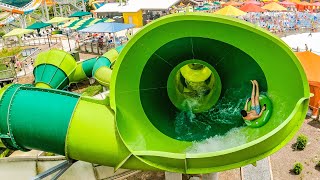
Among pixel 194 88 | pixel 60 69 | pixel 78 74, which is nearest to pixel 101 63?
pixel 60 69

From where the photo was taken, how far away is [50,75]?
591 inches

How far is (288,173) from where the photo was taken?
10312mm

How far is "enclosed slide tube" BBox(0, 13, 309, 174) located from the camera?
213 inches

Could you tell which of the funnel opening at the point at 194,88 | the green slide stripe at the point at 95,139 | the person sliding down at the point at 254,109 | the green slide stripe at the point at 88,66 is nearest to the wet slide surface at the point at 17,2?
the green slide stripe at the point at 88,66

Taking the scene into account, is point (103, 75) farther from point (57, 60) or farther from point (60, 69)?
point (57, 60)

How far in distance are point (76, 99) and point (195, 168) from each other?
2438 millimetres

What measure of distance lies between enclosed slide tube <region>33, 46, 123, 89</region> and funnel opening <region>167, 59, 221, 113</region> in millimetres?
6385

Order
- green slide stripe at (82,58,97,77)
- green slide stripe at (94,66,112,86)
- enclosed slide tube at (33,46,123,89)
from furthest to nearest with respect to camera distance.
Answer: green slide stripe at (82,58,97,77) → enclosed slide tube at (33,46,123,89) → green slide stripe at (94,66,112,86)

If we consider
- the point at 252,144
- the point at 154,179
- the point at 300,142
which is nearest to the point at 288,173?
the point at 300,142

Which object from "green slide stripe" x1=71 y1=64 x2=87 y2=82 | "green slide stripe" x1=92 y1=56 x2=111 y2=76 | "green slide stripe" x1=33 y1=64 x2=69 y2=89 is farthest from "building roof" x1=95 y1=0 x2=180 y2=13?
"green slide stripe" x1=33 y1=64 x2=69 y2=89

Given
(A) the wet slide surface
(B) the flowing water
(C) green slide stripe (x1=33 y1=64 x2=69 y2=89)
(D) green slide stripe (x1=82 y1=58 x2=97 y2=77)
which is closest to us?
(B) the flowing water

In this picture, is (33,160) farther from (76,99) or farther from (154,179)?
(76,99)

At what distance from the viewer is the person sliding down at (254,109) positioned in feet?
19.9

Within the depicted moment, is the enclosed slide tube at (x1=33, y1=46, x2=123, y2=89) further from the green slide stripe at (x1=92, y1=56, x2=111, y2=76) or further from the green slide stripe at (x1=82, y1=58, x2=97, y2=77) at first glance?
the green slide stripe at (x1=82, y1=58, x2=97, y2=77)
